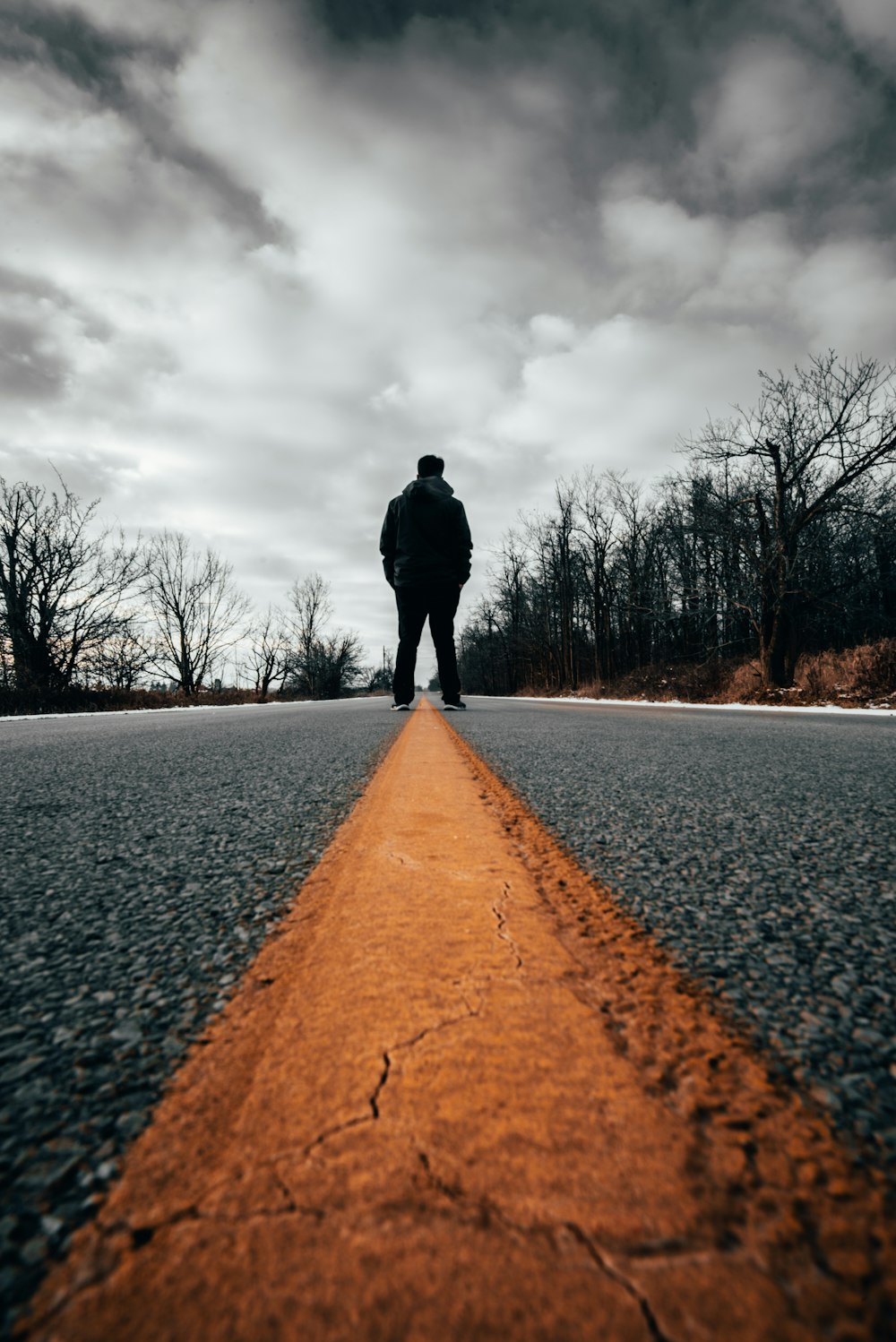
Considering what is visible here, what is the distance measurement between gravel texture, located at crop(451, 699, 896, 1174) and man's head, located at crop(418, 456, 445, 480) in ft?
19.1

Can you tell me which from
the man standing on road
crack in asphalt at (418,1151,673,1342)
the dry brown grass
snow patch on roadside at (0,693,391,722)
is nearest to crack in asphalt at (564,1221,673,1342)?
crack in asphalt at (418,1151,673,1342)

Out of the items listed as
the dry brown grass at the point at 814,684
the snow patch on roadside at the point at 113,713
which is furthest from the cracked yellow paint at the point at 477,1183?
the dry brown grass at the point at 814,684

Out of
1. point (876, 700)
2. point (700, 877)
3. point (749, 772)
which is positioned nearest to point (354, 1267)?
point (700, 877)

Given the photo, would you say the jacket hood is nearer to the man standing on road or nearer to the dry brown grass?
the man standing on road

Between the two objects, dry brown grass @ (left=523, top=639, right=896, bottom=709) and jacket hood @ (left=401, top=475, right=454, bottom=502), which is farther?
dry brown grass @ (left=523, top=639, right=896, bottom=709)

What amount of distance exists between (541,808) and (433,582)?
5765 mm

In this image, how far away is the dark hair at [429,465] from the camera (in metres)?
8.01

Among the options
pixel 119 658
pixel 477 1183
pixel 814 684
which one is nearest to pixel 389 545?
pixel 477 1183

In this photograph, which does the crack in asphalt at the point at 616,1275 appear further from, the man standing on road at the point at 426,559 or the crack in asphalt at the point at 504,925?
the man standing on road at the point at 426,559

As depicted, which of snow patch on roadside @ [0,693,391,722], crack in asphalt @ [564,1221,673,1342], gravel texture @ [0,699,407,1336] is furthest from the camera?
snow patch on roadside @ [0,693,391,722]

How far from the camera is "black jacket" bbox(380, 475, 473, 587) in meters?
7.45

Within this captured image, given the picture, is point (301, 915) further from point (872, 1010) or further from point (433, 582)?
point (433, 582)

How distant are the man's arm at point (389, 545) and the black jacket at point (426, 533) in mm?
A: 91

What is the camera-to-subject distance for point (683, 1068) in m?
0.64
